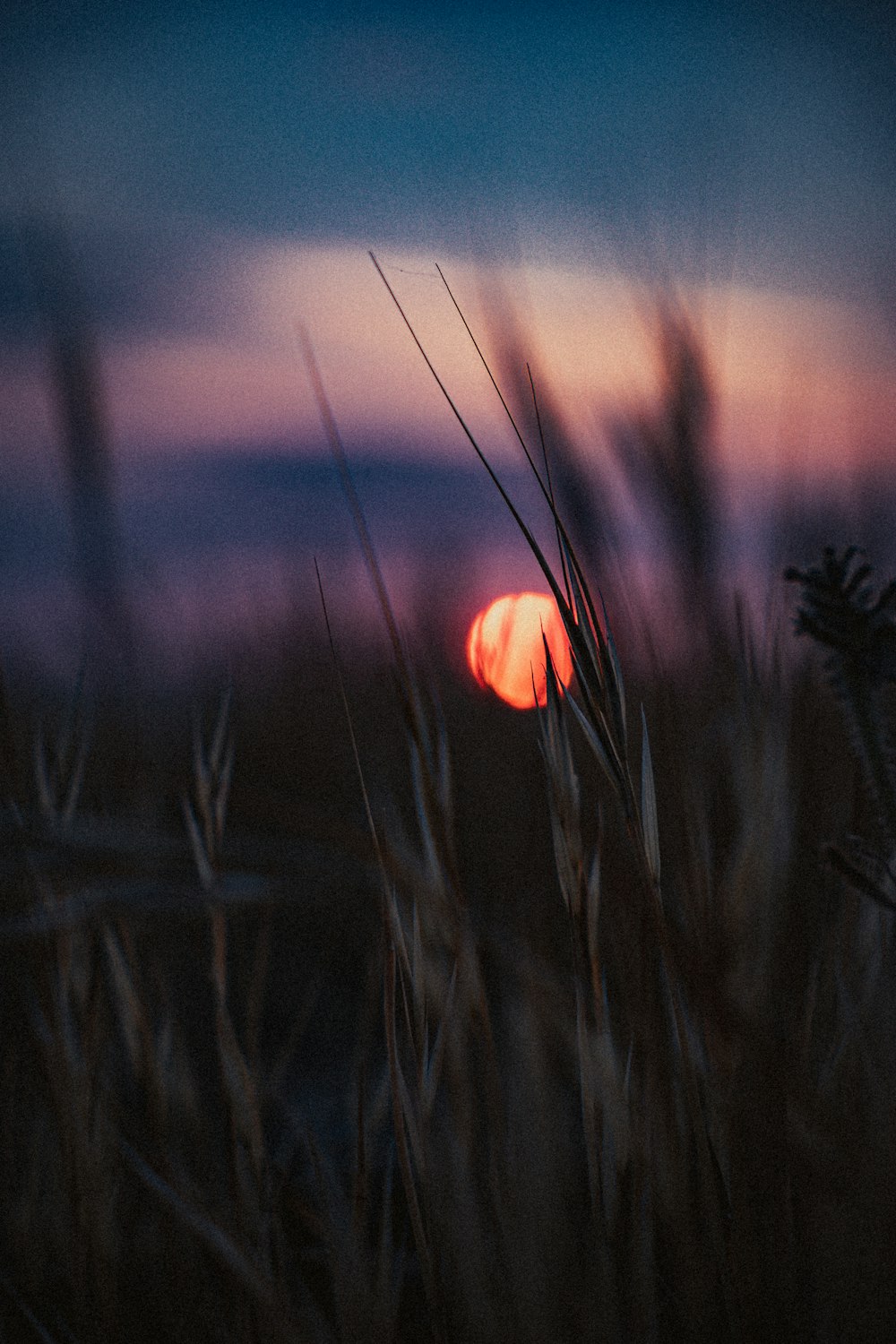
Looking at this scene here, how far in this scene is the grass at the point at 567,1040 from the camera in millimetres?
309

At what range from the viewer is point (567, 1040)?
475 mm

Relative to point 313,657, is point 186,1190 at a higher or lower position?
lower

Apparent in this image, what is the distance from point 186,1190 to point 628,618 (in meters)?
0.39

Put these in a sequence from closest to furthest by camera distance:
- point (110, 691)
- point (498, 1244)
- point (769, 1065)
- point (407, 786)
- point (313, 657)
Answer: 1. point (769, 1065)
2. point (498, 1244)
3. point (110, 691)
4. point (407, 786)
5. point (313, 657)

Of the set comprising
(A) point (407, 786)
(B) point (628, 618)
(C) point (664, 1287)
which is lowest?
(C) point (664, 1287)

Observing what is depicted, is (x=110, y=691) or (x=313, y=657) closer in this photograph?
(x=110, y=691)

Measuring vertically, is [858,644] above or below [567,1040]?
above

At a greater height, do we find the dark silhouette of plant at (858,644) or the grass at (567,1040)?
the dark silhouette of plant at (858,644)

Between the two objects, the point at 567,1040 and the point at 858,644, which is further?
the point at 567,1040

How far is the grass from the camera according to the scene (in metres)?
0.31

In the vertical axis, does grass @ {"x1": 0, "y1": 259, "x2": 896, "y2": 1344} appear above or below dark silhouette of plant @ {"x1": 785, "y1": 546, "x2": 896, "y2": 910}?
below

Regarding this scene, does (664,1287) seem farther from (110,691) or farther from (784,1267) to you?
(110,691)

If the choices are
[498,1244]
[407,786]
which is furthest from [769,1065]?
[407,786]

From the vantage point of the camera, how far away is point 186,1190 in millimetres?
477
